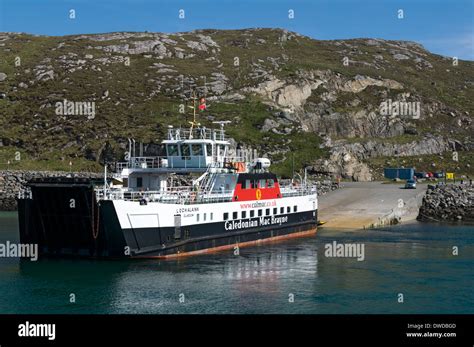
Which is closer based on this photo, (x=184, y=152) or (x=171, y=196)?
(x=171, y=196)

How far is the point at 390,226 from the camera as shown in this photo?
68.0 m

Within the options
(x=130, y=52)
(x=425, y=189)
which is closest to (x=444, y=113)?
(x=425, y=189)

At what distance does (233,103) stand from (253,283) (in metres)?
78.3

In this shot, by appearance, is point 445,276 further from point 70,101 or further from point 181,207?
point 70,101

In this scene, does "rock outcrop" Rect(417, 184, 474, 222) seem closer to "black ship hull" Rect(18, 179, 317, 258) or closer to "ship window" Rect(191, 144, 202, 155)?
"ship window" Rect(191, 144, 202, 155)

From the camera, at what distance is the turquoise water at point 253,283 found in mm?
33219

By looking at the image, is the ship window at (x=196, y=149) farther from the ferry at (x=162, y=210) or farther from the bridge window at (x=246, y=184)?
the bridge window at (x=246, y=184)

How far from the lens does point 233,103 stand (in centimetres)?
11469

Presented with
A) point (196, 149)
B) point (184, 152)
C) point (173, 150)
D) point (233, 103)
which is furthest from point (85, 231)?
point (233, 103)

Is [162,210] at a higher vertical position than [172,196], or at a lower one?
lower

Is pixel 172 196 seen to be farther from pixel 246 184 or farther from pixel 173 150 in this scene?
pixel 246 184

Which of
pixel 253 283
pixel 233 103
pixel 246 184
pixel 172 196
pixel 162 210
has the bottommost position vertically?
pixel 253 283

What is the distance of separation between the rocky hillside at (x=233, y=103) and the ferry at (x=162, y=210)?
133 ft

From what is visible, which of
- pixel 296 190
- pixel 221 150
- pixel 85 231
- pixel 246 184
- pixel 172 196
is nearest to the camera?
pixel 85 231
